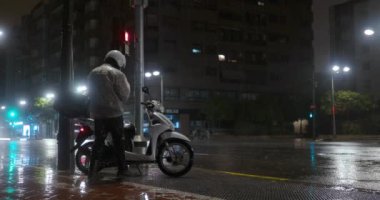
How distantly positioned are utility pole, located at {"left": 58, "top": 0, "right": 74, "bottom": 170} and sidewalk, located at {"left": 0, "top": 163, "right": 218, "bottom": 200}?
125cm

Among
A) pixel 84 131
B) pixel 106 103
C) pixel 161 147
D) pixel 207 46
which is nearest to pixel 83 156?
pixel 84 131

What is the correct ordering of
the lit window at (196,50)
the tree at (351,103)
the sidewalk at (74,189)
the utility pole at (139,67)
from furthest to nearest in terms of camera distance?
1. the lit window at (196,50)
2. the tree at (351,103)
3. the utility pole at (139,67)
4. the sidewalk at (74,189)

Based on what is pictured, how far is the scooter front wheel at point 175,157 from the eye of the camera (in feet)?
26.3

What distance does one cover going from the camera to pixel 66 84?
8766 millimetres

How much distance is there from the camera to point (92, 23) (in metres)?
78.4

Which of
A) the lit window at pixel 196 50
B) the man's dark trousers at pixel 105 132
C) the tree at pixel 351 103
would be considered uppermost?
the lit window at pixel 196 50

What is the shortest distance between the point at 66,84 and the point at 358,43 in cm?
7948

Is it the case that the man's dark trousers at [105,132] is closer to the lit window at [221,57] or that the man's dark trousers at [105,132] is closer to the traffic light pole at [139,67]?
the traffic light pole at [139,67]

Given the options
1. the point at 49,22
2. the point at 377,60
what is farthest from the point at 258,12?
the point at 49,22

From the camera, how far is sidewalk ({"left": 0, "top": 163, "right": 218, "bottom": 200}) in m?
5.50

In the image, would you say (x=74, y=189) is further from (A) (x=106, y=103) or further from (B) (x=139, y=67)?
(B) (x=139, y=67)

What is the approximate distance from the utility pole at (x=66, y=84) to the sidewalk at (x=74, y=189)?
1.25m

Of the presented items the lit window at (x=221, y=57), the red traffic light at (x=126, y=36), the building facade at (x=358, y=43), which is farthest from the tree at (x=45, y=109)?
the red traffic light at (x=126, y=36)

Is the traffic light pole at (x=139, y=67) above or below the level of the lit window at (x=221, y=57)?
below
